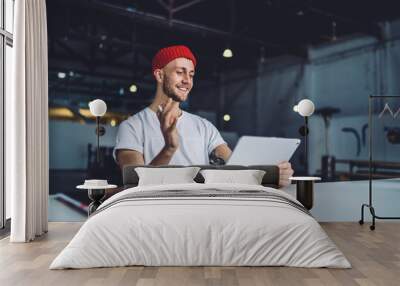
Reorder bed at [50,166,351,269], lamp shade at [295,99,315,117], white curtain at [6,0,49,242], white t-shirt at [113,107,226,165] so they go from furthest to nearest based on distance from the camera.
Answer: white t-shirt at [113,107,226,165]
lamp shade at [295,99,315,117]
white curtain at [6,0,49,242]
bed at [50,166,351,269]

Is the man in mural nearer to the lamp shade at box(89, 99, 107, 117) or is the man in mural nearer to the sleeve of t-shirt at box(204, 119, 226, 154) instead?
the sleeve of t-shirt at box(204, 119, 226, 154)

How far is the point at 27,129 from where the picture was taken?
5.52 meters

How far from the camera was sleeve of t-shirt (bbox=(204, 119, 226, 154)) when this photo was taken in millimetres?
6897

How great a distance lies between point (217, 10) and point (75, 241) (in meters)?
4.08

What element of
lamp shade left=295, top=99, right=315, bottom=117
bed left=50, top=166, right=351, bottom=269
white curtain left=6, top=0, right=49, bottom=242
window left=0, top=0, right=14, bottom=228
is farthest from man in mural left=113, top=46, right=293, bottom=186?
bed left=50, top=166, right=351, bottom=269

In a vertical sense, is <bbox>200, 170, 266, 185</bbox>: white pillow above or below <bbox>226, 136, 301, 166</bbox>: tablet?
below

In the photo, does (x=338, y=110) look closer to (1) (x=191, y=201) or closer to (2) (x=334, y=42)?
(2) (x=334, y=42)

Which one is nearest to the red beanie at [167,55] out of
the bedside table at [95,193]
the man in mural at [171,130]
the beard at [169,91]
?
the man in mural at [171,130]

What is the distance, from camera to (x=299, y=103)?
679 cm

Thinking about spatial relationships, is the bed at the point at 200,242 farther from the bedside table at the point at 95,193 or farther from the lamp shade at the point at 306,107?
the lamp shade at the point at 306,107

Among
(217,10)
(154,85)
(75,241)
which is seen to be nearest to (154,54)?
(154,85)

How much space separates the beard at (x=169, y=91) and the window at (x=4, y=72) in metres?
1.98

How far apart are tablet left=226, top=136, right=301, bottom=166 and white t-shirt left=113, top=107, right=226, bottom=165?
0.88 feet

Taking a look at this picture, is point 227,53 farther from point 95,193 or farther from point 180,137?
point 95,193
